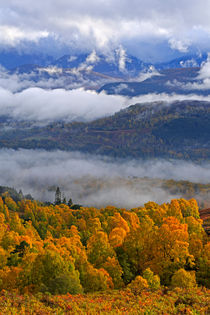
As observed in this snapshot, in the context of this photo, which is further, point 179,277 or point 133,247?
point 133,247

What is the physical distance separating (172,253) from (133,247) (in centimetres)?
917

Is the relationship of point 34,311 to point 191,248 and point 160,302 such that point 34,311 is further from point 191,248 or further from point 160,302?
point 191,248

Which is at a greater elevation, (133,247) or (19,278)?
(133,247)

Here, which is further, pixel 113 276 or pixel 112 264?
pixel 112 264

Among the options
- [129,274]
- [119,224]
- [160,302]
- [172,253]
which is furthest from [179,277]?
[119,224]

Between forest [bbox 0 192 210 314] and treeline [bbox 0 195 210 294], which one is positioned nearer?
forest [bbox 0 192 210 314]

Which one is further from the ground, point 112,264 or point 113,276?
point 112,264

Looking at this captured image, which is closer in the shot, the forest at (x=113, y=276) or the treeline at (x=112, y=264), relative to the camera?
the forest at (x=113, y=276)

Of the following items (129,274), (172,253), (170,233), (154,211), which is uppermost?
(154,211)

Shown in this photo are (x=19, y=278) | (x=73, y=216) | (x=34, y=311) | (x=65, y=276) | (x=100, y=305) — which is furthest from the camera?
(x=73, y=216)

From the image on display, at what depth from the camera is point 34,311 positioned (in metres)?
32.8

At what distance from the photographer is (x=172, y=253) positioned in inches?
2349

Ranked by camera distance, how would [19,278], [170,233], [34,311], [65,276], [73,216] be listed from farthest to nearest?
[73,216] → [170,233] → [19,278] → [65,276] → [34,311]

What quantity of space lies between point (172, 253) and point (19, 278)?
29.4 m
